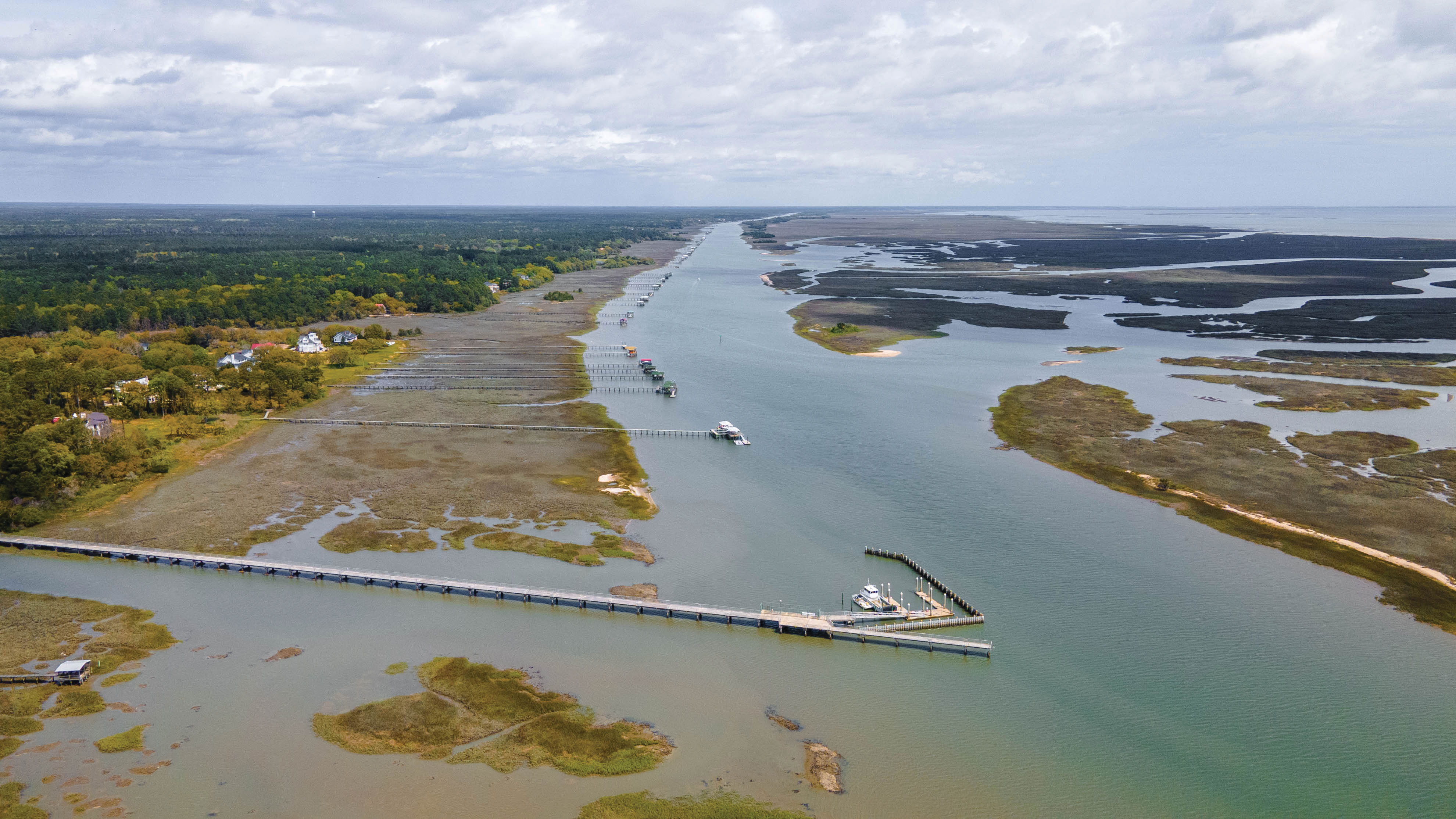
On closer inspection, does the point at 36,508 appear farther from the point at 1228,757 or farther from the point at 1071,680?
the point at 1228,757

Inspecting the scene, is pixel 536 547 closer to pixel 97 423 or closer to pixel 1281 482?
pixel 97 423

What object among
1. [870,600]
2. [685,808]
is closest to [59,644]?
[685,808]

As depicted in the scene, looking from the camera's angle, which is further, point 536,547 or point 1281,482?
point 1281,482

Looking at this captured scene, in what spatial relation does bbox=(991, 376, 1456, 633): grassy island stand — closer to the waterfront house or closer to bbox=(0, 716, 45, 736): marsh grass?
bbox=(0, 716, 45, 736): marsh grass

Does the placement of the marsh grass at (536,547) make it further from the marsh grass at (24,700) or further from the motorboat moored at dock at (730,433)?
the motorboat moored at dock at (730,433)

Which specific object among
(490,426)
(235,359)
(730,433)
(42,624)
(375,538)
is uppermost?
(235,359)
